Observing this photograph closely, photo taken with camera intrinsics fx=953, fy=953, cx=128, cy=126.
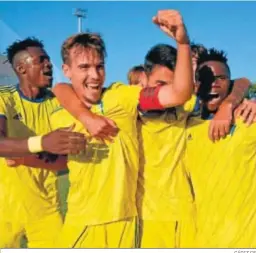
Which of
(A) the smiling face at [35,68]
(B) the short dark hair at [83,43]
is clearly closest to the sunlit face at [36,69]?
(A) the smiling face at [35,68]

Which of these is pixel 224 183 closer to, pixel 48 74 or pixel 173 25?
pixel 173 25

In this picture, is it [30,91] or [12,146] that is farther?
[30,91]

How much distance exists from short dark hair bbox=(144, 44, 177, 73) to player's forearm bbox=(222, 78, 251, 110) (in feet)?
1.08

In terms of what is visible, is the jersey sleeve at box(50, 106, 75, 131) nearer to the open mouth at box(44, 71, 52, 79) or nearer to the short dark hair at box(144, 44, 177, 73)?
the open mouth at box(44, 71, 52, 79)

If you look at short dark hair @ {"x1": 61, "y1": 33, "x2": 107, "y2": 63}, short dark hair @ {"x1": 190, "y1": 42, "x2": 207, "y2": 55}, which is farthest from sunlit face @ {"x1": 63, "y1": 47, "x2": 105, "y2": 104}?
short dark hair @ {"x1": 190, "y1": 42, "x2": 207, "y2": 55}

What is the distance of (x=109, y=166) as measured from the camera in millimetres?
4734

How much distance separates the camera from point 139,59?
15.8 feet

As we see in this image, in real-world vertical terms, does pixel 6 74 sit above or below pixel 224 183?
above

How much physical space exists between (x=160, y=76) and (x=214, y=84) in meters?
0.28

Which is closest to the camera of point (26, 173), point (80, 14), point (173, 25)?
point (173, 25)

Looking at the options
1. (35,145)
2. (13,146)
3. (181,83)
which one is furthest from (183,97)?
(13,146)

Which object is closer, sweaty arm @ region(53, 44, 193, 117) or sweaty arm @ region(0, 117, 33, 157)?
sweaty arm @ region(53, 44, 193, 117)

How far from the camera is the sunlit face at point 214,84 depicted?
4.84 metres

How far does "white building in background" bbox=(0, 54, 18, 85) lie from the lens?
483cm
